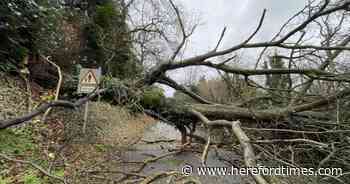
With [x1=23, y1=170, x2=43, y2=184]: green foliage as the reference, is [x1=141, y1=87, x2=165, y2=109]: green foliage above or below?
above

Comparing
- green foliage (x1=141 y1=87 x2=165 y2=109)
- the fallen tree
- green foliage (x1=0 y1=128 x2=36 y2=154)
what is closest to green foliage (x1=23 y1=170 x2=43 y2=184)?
green foliage (x1=0 y1=128 x2=36 y2=154)

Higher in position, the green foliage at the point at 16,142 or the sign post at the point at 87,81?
the sign post at the point at 87,81

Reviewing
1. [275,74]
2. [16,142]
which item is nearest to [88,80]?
[16,142]

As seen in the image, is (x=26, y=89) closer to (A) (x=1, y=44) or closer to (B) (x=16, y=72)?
(B) (x=16, y=72)

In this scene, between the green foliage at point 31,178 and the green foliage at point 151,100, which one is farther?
the green foliage at point 151,100

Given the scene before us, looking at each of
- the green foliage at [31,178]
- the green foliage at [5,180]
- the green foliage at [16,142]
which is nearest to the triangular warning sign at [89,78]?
the green foliage at [16,142]

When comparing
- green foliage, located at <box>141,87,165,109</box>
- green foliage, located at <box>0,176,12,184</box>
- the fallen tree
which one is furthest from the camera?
green foliage, located at <box>141,87,165,109</box>

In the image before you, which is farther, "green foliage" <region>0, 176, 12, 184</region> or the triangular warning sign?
the triangular warning sign

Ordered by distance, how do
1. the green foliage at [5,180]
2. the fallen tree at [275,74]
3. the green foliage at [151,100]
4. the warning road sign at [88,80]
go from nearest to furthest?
the green foliage at [5,180], the fallen tree at [275,74], the warning road sign at [88,80], the green foliage at [151,100]

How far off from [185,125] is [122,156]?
1504mm

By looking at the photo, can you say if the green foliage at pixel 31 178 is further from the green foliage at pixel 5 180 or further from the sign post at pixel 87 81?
the sign post at pixel 87 81

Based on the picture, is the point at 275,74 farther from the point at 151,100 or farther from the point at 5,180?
the point at 5,180

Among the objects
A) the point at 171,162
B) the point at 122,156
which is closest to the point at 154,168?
the point at 171,162

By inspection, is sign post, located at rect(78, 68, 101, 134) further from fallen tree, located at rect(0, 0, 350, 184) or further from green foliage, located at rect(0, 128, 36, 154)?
green foliage, located at rect(0, 128, 36, 154)
